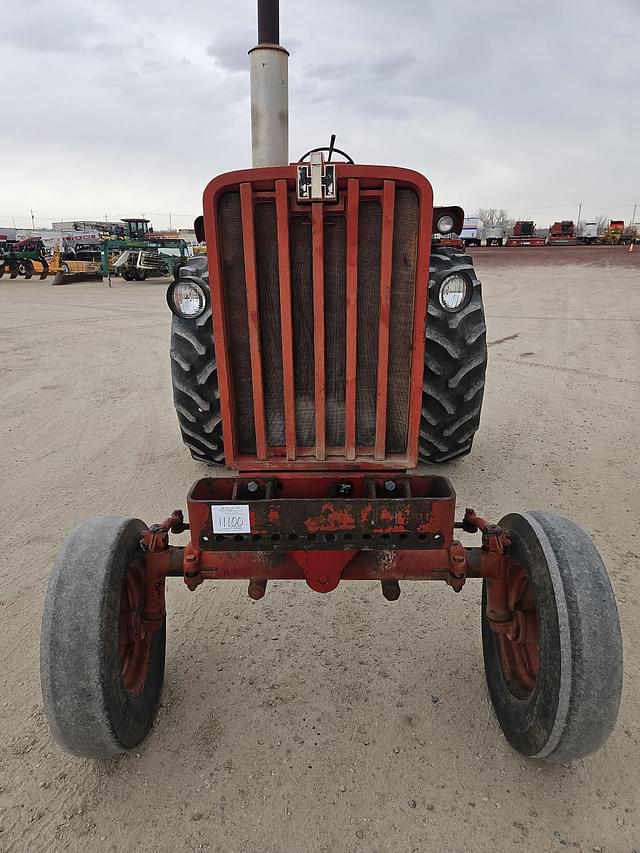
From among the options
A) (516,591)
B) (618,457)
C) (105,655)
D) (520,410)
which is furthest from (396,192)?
(520,410)

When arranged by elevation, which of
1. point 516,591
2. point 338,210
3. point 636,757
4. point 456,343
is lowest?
point 636,757

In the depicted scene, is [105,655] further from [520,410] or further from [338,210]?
[520,410]

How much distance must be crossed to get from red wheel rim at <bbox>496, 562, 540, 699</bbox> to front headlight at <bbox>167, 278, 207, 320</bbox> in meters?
1.88

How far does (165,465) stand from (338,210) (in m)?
3.23

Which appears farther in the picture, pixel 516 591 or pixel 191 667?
pixel 191 667

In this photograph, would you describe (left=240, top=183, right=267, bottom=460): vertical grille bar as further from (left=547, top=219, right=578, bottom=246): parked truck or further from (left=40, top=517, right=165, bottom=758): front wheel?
(left=547, top=219, right=578, bottom=246): parked truck

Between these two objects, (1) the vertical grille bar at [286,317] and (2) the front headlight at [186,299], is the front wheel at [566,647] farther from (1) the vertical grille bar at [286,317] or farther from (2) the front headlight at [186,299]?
(2) the front headlight at [186,299]

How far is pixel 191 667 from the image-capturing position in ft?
8.94

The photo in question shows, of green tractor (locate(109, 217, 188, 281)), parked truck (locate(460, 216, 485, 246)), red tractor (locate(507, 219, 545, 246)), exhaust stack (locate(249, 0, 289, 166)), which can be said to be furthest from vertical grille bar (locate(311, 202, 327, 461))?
red tractor (locate(507, 219, 545, 246))

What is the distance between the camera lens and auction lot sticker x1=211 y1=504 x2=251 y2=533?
2066 millimetres

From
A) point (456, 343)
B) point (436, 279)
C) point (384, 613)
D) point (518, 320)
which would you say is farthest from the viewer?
point (518, 320)

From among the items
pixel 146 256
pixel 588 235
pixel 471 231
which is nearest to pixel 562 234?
pixel 588 235

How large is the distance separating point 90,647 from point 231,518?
24.4 inches

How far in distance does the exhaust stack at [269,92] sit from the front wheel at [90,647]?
3.06 metres
